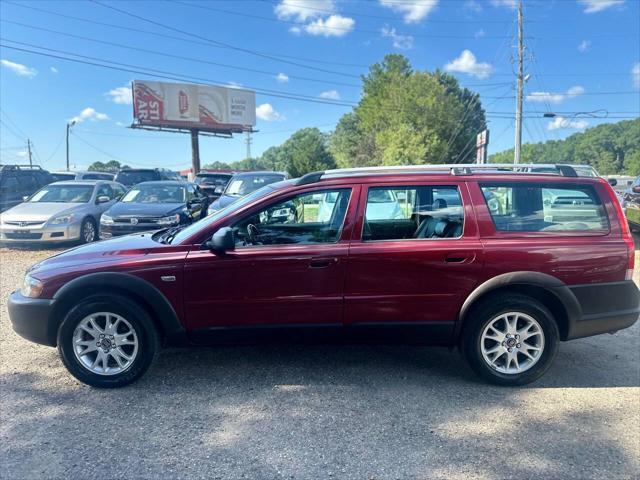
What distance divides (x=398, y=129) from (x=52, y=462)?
139ft

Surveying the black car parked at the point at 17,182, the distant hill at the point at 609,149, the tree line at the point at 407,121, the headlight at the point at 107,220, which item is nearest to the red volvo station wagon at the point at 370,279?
the headlight at the point at 107,220

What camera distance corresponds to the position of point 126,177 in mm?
19250

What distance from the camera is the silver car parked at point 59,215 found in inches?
369

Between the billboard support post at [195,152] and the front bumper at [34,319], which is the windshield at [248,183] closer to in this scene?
the front bumper at [34,319]

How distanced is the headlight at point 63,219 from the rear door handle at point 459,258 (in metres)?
Answer: 8.93

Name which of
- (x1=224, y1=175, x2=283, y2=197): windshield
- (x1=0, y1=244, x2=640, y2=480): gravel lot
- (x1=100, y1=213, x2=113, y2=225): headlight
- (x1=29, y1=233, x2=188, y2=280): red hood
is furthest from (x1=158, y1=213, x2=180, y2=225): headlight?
(x1=29, y1=233, x2=188, y2=280): red hood

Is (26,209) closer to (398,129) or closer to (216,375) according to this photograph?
(216,375)

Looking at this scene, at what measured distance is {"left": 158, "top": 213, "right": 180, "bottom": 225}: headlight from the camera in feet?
30.0

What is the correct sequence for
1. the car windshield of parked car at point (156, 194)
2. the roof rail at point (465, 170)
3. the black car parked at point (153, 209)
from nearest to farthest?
1. the roof rail at point (465, 170)
2. the black car parked at point (153, 209)
3. the car windshield of parked car at point (156, 194)

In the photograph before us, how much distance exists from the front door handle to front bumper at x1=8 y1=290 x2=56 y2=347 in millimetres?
1970

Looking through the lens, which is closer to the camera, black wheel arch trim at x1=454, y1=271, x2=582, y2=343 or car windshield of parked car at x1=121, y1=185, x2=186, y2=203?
black wheel arch trim at x1=454, y1=271, x2=582, y2=343

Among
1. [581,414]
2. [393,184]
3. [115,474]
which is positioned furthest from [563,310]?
[115,474]

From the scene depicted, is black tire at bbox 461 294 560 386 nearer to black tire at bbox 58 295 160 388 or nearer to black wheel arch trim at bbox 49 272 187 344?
black wheel arch trim at bbox 49 272 187 344

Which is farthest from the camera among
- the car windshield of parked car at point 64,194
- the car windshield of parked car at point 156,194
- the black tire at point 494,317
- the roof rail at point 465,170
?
the car windshield of parked car at point 64,194
